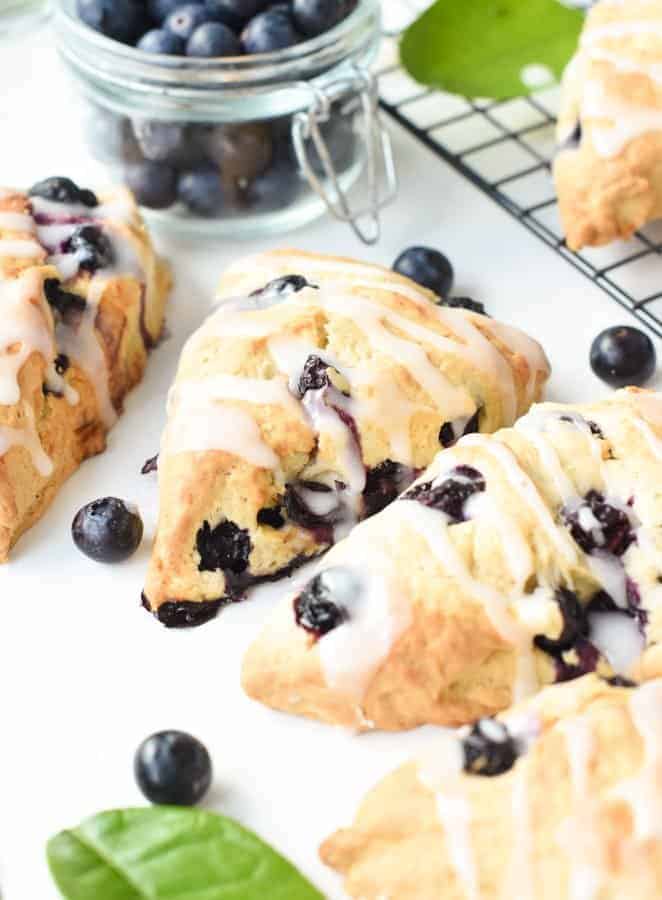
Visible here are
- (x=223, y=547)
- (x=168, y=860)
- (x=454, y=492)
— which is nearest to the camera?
(x=168, y=860)

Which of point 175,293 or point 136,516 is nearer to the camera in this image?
point 136,516

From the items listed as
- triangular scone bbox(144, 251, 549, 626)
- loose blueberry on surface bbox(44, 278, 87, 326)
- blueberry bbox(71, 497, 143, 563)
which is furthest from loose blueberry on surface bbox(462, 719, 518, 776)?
loose blueberry on surface bbox(44, 278, 87, 326)

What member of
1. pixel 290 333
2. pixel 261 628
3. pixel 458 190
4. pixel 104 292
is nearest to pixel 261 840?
pixel 261 628

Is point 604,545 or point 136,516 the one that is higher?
point 604,545

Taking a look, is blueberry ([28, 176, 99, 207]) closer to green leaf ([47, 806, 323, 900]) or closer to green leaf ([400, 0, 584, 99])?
green leaf ([400, 0, 584, 99])

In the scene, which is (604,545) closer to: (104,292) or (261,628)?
(261,628)

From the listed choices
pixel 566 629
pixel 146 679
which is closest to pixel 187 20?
pixel 146 679

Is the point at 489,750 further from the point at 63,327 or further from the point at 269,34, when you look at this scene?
the point at 269,34
